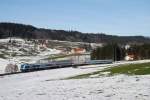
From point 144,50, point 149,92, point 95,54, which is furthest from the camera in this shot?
point 95,54

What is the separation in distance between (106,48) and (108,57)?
3.97m

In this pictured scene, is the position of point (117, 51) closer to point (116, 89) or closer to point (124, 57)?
point (124, 57)

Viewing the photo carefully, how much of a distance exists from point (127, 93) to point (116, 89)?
2.08 metres

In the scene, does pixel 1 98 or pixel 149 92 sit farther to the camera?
pixel 1 98

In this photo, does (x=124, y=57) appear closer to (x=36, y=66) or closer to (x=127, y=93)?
(x=36, y=66)

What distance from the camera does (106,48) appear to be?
124 meters

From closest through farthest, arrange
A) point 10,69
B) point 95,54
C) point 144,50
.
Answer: point 10,69 → point 144,50 → point 95,54

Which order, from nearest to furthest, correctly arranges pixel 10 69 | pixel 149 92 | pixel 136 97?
pixel 136 97 → pixel 149 92 → pixel 10 69

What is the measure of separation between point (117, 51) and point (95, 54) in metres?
10.2

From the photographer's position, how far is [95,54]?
A: 420 feet

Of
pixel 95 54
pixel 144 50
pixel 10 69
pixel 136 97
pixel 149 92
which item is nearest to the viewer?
pixel 136 97

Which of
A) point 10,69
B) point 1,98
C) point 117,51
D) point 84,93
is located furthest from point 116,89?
point 117,51

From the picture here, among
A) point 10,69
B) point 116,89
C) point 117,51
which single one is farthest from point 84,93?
point 117,51

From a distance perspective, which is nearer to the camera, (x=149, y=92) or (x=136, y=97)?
(x=136, y=97)
